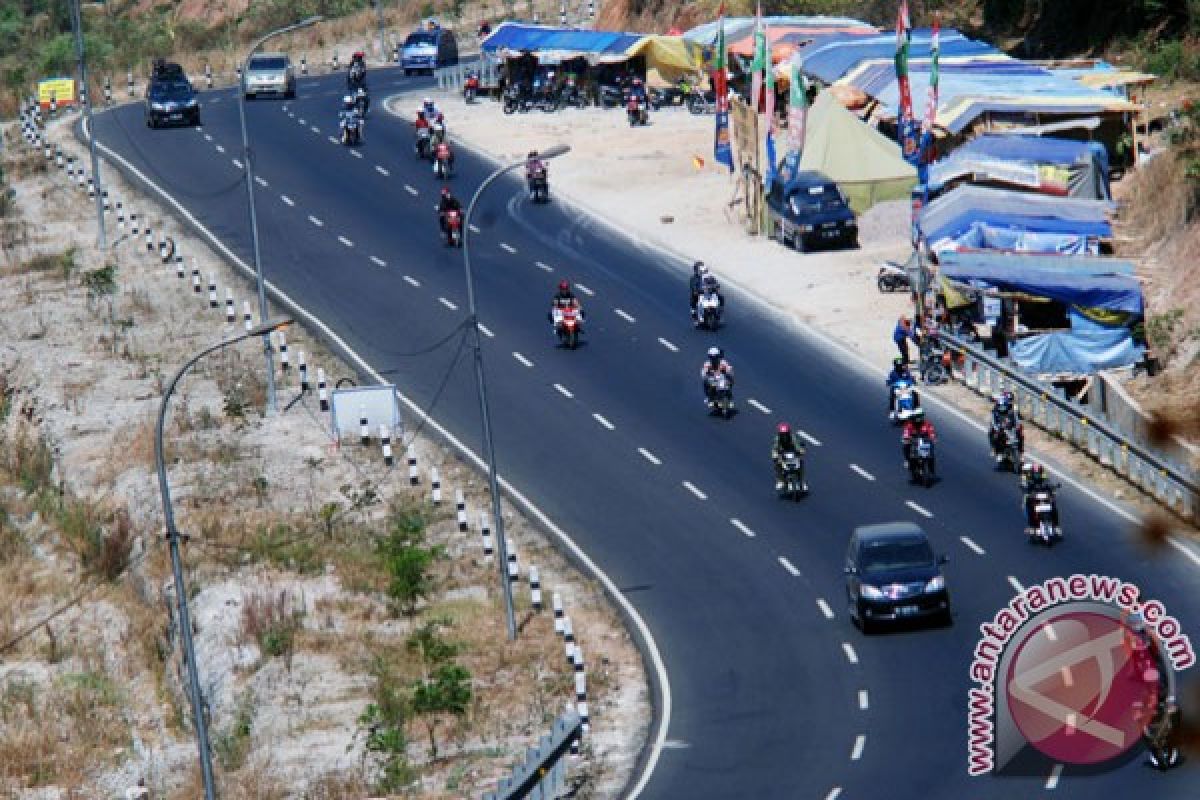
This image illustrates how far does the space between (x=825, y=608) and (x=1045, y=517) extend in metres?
4.46

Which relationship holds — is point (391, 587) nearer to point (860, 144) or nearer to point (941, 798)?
point (941, 798)

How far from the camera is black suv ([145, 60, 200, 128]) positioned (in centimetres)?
8775

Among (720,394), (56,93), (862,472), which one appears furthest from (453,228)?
(56,93)

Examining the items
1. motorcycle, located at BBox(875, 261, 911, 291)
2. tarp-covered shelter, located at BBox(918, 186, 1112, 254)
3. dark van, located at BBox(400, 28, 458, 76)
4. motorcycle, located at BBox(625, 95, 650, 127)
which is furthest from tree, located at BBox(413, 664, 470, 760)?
dark van, located at BBox(400, 28, 458, 76)

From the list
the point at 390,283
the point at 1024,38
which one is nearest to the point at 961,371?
the point at 390,283

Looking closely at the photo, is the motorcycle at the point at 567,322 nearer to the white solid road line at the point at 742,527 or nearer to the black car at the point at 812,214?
the black car at the point at 812,214

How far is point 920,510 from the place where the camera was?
46094 millimetres

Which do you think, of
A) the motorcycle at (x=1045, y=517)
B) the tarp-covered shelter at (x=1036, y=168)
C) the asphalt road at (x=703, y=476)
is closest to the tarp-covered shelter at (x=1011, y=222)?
the tarp-covered shelter at (x=1036, y=168)

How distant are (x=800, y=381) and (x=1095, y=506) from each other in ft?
36.3

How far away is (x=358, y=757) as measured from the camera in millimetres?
36938

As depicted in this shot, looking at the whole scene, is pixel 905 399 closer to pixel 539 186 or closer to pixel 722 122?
pixel 722 122

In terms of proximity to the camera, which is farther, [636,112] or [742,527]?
[636,112]

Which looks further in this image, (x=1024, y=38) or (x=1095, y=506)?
(x=1024, y=38)

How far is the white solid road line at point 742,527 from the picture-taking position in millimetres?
45812
